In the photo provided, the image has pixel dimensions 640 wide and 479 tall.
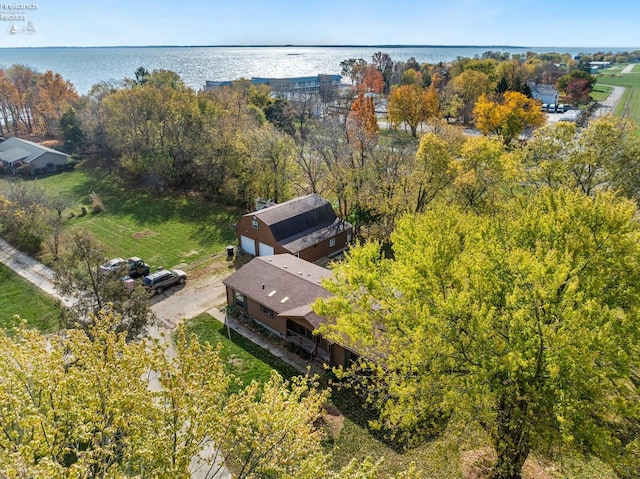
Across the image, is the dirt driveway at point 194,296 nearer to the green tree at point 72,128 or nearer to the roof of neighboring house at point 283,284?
the roof of neighboring house at point 283,284

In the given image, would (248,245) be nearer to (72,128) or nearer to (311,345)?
(311,345)

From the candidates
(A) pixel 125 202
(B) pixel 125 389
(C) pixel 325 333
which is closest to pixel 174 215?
(A) pixel 125 202

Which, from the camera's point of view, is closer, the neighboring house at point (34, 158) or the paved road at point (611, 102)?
the neighboring house at point (34, 158)

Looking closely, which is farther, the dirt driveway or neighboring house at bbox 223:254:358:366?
the dirt driveway

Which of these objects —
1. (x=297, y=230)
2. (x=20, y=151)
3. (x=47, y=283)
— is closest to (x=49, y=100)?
(x=20, y=151)

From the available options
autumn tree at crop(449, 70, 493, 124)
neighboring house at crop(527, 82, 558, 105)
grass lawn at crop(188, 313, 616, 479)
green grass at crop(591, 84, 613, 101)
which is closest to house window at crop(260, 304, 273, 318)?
grass lawn at crop(188, 313, 616, 479)

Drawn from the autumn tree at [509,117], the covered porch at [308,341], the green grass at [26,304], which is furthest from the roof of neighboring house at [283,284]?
the autumn tree at [509,117]

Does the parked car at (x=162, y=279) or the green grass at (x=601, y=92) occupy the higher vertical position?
the green grass at (x=601, y=92)

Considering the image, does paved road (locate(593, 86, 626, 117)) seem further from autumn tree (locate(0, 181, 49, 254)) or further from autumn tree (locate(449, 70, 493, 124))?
autumn tree (locate(0, 181, 49, 254))

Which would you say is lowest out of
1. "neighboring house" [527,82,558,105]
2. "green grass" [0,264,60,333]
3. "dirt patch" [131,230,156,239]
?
"green grass" [0,264,60,333]
